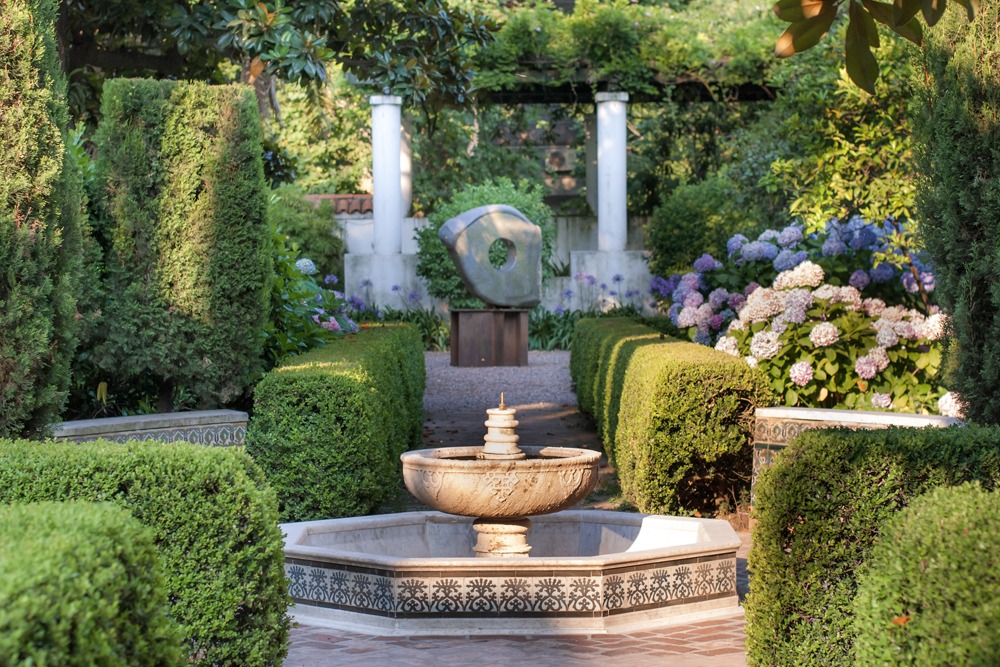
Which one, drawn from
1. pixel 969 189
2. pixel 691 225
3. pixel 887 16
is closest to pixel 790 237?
pixel 969 189

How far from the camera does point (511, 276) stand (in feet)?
56.1

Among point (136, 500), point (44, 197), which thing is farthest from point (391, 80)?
point (136, 500)

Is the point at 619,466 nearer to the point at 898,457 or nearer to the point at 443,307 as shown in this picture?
the point at 898,457

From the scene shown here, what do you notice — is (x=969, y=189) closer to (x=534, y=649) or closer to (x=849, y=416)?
(x=849, y=416)

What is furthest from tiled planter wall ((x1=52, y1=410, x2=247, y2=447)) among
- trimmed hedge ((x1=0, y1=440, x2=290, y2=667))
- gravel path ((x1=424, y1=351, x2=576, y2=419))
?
gravel path ((x1=424, y1=351, x2=576, y2=419))

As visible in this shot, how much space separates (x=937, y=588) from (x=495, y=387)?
11762mm

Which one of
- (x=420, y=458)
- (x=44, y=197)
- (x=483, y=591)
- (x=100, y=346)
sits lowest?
(x=483, y=591)

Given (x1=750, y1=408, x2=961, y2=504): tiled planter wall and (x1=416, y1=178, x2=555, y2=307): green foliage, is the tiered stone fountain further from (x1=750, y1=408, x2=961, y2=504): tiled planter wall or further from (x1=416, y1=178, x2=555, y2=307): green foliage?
(x1=416, y1=178, x2=555, y2=307): green foliage

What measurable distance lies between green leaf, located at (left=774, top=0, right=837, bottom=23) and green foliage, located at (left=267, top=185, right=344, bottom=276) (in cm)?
1823

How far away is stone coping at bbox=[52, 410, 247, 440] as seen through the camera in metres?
6.35

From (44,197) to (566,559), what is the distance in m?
2.90

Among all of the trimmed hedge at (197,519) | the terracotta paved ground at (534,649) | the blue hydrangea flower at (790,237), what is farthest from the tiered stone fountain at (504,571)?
the blue hydrangea flower at (790,237)

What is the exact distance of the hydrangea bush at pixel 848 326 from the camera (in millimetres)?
7840

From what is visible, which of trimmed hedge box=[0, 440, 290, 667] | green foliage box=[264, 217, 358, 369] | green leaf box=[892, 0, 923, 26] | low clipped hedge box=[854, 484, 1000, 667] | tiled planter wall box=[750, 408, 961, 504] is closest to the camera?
low clipped hedge box=[854, 484, 1000, 667]
